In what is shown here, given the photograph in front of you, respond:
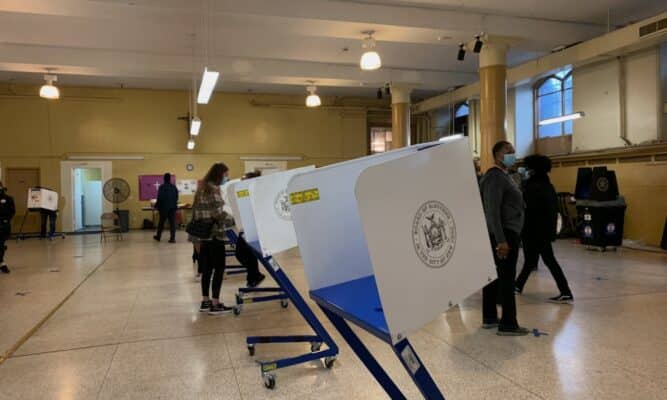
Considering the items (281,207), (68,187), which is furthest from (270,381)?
(68,187)

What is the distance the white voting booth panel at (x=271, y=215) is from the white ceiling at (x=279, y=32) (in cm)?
441

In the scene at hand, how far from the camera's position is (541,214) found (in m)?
4.27

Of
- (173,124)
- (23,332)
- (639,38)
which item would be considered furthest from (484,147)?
(173,124)

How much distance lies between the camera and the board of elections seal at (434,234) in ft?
3.97

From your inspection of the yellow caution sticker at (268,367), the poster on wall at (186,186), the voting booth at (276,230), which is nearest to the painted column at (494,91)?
the voting booth at (276,230)

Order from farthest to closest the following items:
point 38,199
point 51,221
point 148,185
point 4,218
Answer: point 148,185
point 51,221
point 38,199
point 4,218

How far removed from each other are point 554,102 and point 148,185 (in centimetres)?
1171

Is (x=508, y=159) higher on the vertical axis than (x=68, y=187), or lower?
lower

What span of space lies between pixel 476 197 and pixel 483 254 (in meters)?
0.18

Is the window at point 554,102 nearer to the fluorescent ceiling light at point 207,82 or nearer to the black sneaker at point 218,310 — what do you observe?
the fluorescent ceiling light at point 207,82

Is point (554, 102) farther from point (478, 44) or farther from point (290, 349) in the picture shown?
point (290, 349)

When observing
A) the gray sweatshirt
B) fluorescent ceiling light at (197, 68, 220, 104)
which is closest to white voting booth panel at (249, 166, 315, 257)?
the gray sweatshirt

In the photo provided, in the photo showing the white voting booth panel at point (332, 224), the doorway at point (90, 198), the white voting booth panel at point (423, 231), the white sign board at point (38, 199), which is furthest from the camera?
the doorway at point (90, 198)

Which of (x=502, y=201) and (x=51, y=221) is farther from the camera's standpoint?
(x=51, y=221)
